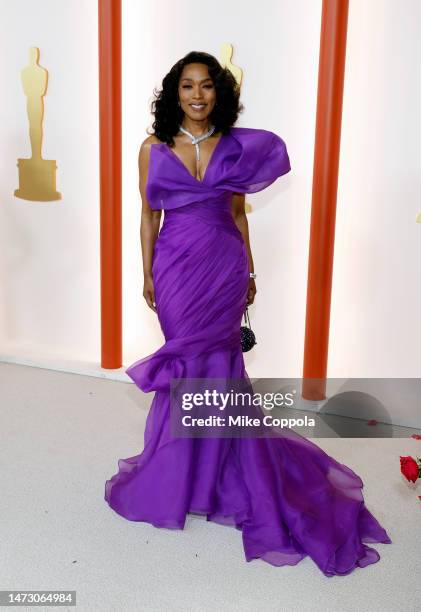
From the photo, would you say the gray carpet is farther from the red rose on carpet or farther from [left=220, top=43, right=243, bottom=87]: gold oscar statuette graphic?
[left=220, top=43, right=243, bottom=87]: gold oscar statuette graphic

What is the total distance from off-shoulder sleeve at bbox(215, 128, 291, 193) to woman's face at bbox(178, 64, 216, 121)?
154 millimetres

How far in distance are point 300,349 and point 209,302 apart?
147cm

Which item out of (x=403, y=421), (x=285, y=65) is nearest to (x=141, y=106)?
(x=285, y=65)

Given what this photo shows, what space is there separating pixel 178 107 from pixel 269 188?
1233 millimetres

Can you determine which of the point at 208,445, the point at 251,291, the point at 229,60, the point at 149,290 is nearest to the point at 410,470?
the point at 208,445

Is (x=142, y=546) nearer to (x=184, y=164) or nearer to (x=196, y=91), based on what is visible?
(x=184, y=164)

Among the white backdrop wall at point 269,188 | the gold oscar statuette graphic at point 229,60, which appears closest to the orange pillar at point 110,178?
the white backdrop wall at point 269,188

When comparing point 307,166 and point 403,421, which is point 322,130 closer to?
point 307,166

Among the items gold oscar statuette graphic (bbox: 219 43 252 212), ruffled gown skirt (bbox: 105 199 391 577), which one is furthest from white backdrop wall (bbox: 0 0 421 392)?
ruffled gown skirt (bbox: 105 199 391 577)

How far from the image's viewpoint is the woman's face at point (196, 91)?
92.1 inches

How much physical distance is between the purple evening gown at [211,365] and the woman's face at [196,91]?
144 millimetres

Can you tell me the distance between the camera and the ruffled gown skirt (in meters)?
2.35

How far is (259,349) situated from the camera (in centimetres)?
381

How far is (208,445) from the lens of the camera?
2422mm
